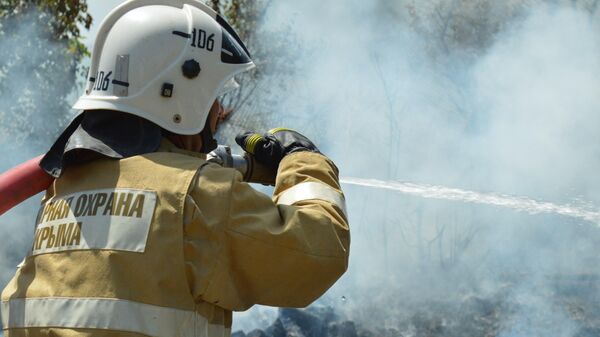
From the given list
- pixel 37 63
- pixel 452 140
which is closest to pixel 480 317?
pixel 452 140

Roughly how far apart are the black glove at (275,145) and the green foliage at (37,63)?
6.24 meters

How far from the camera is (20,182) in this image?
2285mm

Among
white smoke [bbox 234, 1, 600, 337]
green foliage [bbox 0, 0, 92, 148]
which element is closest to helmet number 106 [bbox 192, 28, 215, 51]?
white smoke [bbox 234, 1, 600, 337]

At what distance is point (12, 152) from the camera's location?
8414 millimetres

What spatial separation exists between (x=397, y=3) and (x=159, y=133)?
7.96 meters

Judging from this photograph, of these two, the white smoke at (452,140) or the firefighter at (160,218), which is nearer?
the firefighter at (160,218)

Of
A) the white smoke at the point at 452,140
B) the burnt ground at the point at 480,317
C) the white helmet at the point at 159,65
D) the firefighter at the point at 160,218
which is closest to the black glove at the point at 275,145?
the firefighter at the point at 160,218

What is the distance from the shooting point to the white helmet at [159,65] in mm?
2240

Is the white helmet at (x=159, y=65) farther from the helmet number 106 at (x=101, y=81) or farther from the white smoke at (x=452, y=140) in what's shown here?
the white smoke at (x=452, y=140)

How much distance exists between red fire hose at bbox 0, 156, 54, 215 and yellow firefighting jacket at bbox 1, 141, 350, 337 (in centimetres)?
19

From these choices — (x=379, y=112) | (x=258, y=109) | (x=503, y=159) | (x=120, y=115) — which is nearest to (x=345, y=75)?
(x=379, y=112)

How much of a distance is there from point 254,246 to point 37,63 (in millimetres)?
6976

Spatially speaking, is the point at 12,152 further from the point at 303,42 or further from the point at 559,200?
the point at 559,200

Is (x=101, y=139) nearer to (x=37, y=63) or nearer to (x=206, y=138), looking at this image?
(x=206, y=138)
